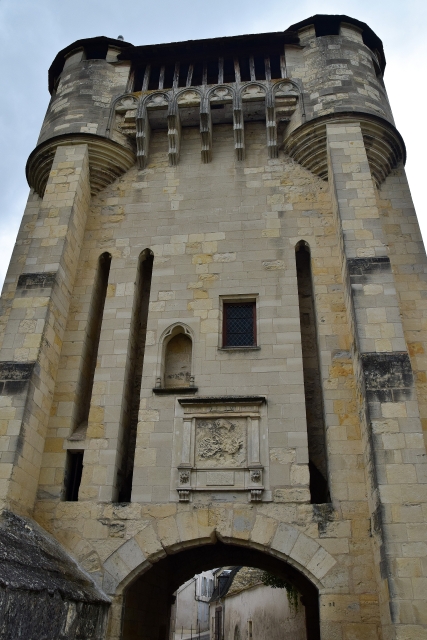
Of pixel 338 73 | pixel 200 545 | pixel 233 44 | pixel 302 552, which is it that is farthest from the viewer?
pixel 233 44

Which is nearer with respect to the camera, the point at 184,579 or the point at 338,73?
the point at 184,579

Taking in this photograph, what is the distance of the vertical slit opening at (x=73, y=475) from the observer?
8.58 m

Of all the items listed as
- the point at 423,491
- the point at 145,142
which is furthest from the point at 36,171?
the point at 423,491

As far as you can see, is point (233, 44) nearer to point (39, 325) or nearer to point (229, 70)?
point (229, 70)

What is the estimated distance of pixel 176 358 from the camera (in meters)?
9.47

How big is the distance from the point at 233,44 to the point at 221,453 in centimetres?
960

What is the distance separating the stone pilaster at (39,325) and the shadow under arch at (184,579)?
284 centimetres

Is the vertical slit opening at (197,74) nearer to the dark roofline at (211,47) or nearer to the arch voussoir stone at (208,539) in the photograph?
the dark roofline at (211,47)

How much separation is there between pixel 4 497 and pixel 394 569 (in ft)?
16.9

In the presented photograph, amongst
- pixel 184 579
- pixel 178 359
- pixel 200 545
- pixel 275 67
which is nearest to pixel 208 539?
pixel 200 545

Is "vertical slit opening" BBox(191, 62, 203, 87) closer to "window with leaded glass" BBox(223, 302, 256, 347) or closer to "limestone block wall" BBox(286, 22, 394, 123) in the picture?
"limestone block wall" BBox(286, 22, 394, 123)

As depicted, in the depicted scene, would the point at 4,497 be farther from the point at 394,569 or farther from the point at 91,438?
the point at 394,569

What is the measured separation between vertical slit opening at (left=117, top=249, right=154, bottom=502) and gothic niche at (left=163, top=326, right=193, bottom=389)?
25.0 inches

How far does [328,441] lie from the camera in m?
8.14
